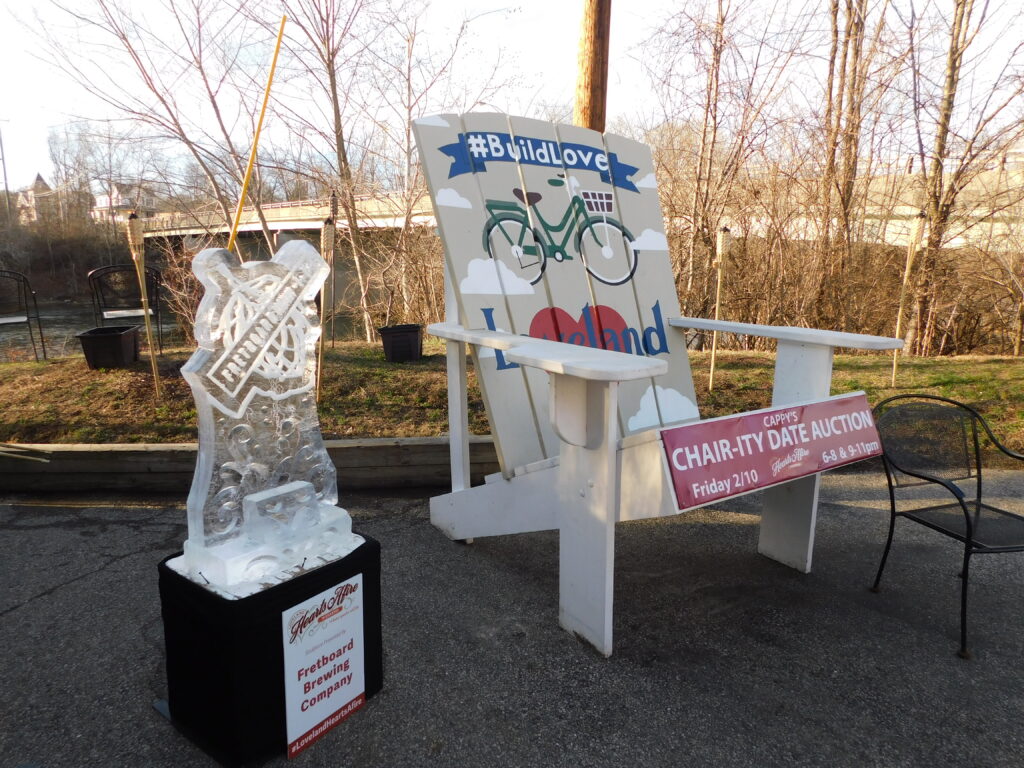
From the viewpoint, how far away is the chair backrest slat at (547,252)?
2299 millimetres

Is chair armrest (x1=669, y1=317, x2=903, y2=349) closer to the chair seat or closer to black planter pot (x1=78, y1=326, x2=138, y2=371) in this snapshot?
the chair seat

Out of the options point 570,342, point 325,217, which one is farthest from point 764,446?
point 325,217

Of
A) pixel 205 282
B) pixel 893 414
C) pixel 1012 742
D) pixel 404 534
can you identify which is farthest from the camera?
pixel 404 534

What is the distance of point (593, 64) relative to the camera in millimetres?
3877

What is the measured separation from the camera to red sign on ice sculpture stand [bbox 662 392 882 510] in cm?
160

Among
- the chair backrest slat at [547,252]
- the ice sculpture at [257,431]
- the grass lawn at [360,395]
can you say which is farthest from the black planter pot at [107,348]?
the ice sculpture at [257,431]

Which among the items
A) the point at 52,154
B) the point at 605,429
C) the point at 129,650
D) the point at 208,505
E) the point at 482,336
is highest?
the point at 52,154

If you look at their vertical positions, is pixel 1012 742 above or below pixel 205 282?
below

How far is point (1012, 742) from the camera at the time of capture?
4.78ft

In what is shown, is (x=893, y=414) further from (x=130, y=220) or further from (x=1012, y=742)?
(x=130, y=220)

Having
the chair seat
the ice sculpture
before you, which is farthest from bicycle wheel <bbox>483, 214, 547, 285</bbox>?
the chair seat

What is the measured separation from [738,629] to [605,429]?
849 millimetres

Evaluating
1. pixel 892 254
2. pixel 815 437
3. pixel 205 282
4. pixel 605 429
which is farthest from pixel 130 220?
pixel 892 254

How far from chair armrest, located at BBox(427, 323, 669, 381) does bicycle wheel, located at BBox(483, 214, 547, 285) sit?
0.49 m
